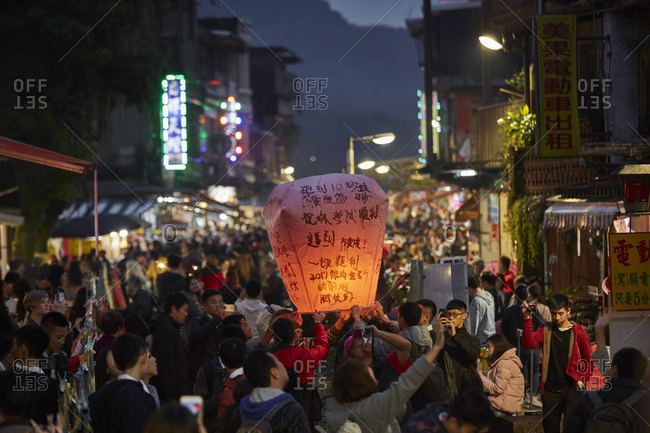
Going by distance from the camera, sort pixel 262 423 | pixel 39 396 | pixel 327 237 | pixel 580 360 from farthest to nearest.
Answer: pixel 580 360
pixel 327 237
pixel 39 396
pixel 262 423

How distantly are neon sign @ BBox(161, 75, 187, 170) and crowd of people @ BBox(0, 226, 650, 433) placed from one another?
22.0 metres

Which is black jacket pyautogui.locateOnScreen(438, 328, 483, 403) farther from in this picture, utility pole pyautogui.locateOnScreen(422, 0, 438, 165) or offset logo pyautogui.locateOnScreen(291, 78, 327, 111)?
utility pole pyautogui.locateOnScreen(422, 0, 438, 165)

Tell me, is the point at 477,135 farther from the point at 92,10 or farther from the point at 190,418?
the point at 190,418

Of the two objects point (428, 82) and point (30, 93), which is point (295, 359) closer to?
point (30, 93)

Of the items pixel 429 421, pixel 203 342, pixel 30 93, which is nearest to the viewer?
pixel 429 421

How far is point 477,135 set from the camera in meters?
25.1

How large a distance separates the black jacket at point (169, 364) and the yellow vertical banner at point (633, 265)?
5087mm

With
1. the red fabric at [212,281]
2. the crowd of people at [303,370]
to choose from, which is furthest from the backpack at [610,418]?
the red fabric at [212,281]

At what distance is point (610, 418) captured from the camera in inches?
244

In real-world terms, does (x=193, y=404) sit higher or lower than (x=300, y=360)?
higher

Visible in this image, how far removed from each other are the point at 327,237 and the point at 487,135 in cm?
1618

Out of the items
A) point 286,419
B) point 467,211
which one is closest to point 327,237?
point 286,419

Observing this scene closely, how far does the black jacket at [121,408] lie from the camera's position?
20.6 feet

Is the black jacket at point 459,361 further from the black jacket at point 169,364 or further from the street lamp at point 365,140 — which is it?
the street lamp at point 365,140
